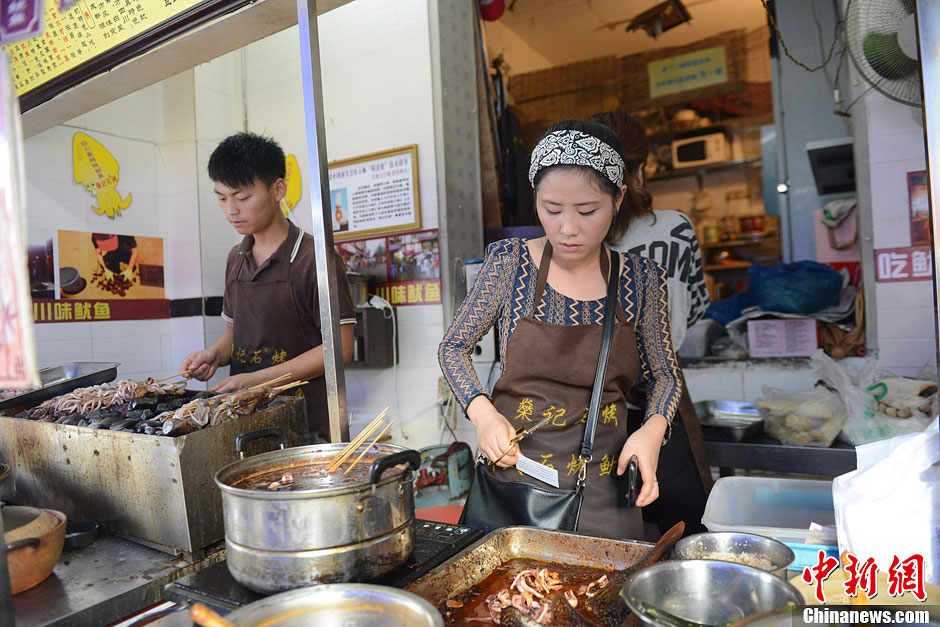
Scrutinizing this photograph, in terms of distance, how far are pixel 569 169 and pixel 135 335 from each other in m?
4.36

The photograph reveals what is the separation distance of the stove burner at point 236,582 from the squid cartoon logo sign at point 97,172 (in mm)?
4270

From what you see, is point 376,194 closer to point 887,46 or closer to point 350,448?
point 887,46

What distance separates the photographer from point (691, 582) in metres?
1.04

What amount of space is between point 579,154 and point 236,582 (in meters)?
1.41

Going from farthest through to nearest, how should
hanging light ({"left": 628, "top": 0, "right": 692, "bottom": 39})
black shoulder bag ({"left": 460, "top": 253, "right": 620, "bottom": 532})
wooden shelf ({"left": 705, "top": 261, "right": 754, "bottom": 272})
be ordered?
wooden shelf ({"left": 705, "top": 261, "right": 754, "bottom": 272}), hanging light ({"left": 628, "top": 0, "right": 692, "bottom": 39}), black shoulder bag ({"left": 460, "top": 253, "right": 620, "bottom": 532})

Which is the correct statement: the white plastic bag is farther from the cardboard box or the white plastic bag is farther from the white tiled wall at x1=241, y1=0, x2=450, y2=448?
the white tiled wall at x1=241, y1=0, x2=450, y2=448

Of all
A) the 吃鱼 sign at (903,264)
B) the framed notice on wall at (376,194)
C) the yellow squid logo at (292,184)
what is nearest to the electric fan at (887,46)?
the 吃鱼 sign at (903,264)

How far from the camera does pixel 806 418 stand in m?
2.94

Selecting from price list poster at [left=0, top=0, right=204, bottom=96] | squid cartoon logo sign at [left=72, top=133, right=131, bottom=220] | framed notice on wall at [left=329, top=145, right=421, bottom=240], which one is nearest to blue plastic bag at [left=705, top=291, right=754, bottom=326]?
framed notice on wall at [left=329, top=145, right=421, bottom=240]

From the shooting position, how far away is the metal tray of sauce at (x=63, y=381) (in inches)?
84.5

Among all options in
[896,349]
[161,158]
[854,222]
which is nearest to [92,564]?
[896,349]

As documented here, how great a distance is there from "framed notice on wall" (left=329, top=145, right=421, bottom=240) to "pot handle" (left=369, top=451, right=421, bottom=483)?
3.36 m

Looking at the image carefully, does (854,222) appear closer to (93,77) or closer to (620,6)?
(620,6)

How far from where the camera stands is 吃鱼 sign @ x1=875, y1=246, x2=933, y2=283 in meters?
3.24
